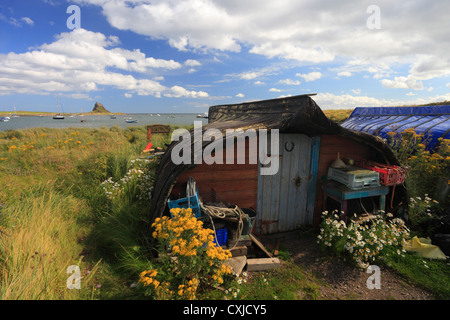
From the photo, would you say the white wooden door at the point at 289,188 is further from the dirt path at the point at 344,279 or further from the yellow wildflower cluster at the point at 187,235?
the yellow wildflower cluster at the point at 187,235

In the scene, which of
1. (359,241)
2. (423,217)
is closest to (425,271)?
(359,241)

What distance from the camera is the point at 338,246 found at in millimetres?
4438

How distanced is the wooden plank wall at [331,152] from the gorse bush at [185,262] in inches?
137

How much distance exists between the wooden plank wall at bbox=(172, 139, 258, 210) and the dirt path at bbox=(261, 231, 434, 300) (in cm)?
128

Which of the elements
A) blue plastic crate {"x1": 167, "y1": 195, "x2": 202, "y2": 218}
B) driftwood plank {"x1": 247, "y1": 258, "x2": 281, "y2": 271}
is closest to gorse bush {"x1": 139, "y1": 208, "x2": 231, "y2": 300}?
blue plastic crate {"x1": 167, "y1": 195, "x2": 202, "y2": 218}

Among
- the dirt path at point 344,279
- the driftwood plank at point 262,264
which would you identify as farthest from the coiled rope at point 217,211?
the dirt path at point 344,279

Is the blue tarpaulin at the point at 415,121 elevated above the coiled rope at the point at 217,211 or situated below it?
above

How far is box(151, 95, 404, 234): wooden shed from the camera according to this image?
4.56 meters

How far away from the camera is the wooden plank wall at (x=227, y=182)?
465 centimetres

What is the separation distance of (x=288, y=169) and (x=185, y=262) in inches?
130

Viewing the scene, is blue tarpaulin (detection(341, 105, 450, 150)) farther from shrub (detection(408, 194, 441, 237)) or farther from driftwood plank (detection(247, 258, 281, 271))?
driftwood plank (detection(247, 258, 281, 271))
